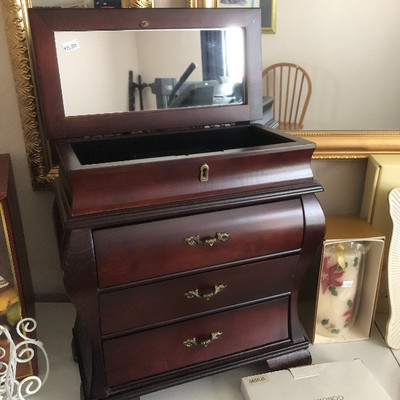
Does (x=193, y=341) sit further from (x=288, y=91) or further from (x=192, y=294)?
(x=288, y=91)

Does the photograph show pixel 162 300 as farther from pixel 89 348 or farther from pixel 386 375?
pixel 386 375

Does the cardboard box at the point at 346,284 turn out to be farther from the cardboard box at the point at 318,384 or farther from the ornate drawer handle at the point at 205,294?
the ornate drawer handle at the point at 205,294

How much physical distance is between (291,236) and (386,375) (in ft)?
1.67

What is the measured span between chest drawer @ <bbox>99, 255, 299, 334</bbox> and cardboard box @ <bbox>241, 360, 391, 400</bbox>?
0.72 ft

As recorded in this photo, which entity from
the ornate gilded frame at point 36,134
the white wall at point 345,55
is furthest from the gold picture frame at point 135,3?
the white wall at point 345,55

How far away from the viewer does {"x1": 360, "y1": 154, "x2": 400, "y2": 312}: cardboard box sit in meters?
1.31

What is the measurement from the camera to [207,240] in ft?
3.11

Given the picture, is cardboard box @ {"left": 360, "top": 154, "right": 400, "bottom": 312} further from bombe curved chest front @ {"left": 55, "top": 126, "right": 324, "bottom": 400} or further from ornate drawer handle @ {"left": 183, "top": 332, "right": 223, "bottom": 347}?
ornate drawer handle @ {"left": 183, "top": 332, "right": 223, "bottom": 347}

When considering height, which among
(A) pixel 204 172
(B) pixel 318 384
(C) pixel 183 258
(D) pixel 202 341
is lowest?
(B) pixel 318 384

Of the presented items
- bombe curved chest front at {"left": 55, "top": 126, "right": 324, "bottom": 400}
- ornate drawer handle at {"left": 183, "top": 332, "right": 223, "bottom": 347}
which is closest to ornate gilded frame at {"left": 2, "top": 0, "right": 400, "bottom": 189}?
bombe curved chest front at {"left": 55, "top": 126, "right": 324, "bottom": 400}

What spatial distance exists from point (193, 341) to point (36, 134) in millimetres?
686

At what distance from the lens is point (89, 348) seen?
3.32 ft

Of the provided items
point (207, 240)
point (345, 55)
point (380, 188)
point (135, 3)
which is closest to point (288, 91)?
point (345, 55)

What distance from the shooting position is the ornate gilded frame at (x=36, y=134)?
43.9 inches
